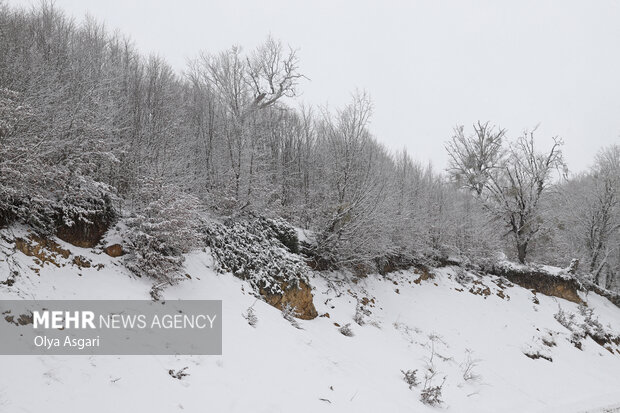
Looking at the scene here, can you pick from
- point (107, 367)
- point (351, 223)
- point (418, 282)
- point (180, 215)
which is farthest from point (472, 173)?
point (107, 367)

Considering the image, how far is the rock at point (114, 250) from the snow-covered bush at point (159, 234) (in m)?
0.21

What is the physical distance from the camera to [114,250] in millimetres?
7988

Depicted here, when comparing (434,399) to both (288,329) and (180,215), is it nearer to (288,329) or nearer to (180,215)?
(288,329)

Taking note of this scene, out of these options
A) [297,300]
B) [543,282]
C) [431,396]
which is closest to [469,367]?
[431,396]

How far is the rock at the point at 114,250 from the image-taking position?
311 inches

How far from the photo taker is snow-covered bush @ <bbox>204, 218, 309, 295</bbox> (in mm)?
10312

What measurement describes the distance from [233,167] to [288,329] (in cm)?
663

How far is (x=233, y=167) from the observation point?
41.9 ft

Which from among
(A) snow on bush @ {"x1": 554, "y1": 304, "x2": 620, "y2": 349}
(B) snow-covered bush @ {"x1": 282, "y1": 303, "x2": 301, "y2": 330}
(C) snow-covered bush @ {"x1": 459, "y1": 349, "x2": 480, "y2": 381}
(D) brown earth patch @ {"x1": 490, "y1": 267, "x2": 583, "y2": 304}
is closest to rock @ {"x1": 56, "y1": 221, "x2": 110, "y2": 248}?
(B) snow-covered bush @ {"x1": 282, "y1": 303, "x2": 301, "y2": 330}

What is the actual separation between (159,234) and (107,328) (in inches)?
95.6

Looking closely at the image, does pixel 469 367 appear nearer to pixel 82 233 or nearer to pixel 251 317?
pixel 251 317

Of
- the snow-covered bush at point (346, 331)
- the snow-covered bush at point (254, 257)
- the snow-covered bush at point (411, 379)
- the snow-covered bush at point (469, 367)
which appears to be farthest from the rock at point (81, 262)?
the snow-covered bush at point (469, 367)

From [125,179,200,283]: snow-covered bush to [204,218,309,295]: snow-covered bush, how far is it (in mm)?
1976

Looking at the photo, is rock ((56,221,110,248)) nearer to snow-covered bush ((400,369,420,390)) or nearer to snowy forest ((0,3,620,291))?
snowy forest ((0,3,620,291))
